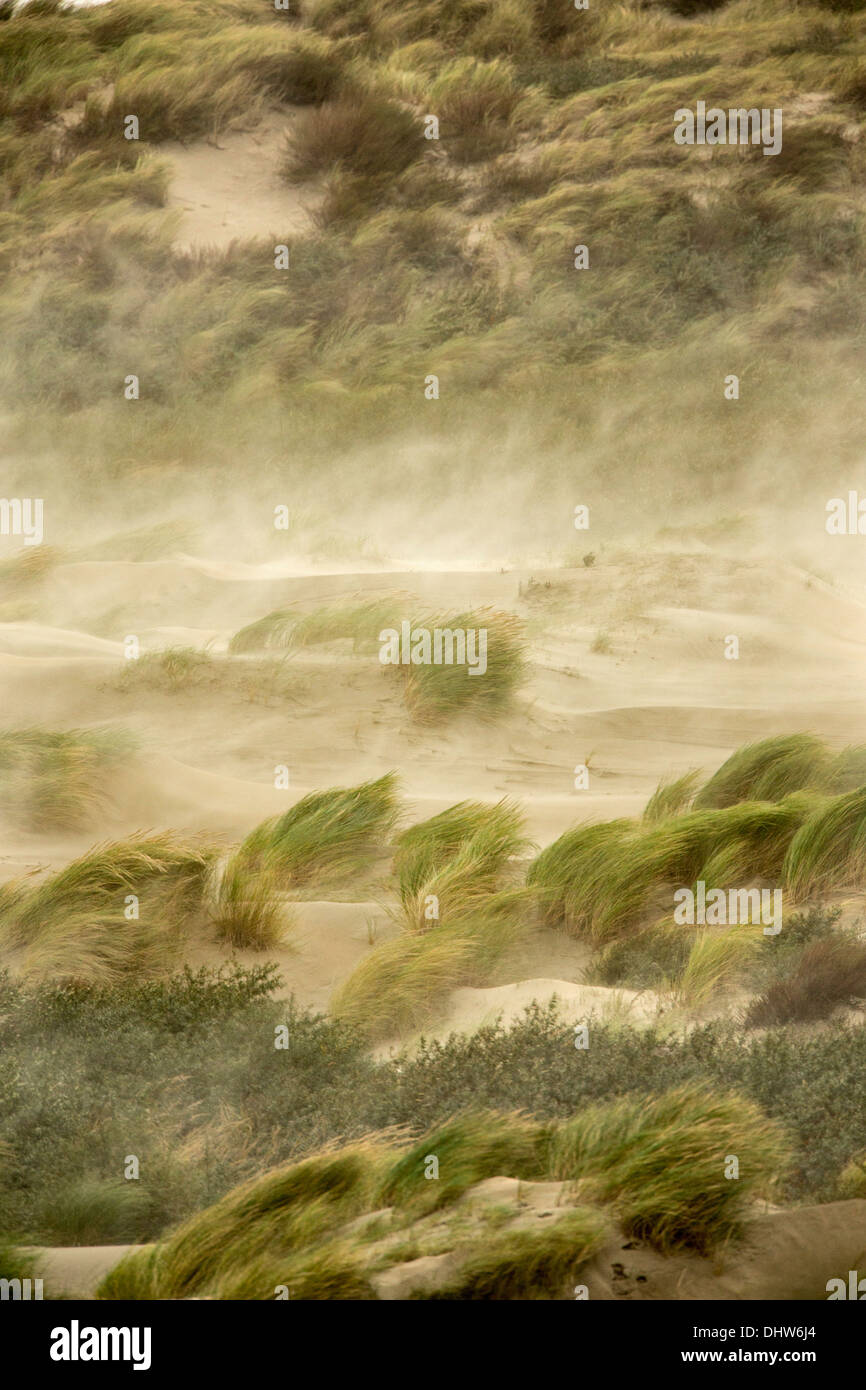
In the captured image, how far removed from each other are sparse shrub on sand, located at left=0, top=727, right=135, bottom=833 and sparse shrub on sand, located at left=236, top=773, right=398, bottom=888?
→ 2.31ft

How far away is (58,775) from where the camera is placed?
5887 millimetres

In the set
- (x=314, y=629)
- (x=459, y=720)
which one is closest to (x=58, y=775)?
(x=314, y=629)

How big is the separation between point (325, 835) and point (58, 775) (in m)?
1.13

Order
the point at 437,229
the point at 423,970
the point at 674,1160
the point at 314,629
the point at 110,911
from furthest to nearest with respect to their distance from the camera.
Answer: the point at 437,229 → the point at 314,629 → the point at 110,911 → the point at 423,970 → the point at 674,1160

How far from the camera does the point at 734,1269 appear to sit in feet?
12.2

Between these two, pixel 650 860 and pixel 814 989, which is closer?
pixel 814 989

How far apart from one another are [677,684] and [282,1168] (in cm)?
345

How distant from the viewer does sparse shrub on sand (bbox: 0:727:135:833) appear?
582 centimetres

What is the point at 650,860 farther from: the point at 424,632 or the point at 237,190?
the point at 237,190

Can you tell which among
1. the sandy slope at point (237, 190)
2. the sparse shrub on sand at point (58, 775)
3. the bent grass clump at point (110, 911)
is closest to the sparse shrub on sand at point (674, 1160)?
the bent grass clump at point (110, 911)

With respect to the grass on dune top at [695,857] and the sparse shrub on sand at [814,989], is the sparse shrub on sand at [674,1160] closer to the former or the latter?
the sparse shrub on sand at [814,989]

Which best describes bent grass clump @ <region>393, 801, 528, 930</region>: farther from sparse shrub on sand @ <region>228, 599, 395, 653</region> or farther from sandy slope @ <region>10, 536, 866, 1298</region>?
sparse shrub on sand @ <region>228, 599, 395, 653</region>

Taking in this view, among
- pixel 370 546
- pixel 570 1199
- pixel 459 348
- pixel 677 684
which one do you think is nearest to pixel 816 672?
pixel 677 684

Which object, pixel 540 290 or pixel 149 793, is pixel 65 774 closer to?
pixel 149 793
